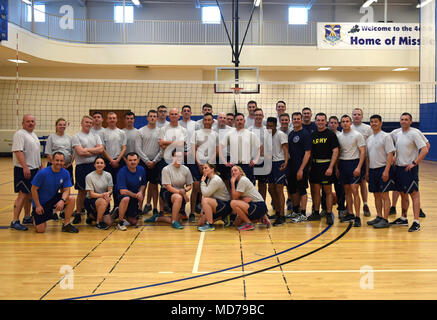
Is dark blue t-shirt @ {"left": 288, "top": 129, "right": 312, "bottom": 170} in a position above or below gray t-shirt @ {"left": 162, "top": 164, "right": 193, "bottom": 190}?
above

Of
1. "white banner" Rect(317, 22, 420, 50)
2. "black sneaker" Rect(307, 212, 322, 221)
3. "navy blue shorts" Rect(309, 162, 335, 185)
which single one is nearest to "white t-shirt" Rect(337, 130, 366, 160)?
"navy blue shorts" Rect(309, 162, 335, 185)

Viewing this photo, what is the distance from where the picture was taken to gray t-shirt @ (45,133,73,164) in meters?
7.42

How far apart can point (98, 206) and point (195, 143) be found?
203 centimetres

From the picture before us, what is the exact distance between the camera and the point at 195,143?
309 inches

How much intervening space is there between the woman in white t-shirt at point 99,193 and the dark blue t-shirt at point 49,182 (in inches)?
14.2

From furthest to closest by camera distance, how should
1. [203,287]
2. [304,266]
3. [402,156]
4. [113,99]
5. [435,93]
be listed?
[113,99], [435,93], [402,156], [304,266], [203,287]

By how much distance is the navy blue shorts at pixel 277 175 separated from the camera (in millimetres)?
7570

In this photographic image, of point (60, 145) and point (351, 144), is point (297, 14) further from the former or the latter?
point (60, 145)

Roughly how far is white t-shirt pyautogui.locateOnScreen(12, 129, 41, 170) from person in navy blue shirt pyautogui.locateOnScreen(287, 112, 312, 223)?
4358mm

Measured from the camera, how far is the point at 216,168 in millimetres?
7910

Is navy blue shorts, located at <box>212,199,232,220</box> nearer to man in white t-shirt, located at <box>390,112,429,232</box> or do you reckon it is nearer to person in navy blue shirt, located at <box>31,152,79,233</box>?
person in navy blue shirt, located at <box>31,152,79,233</box>
